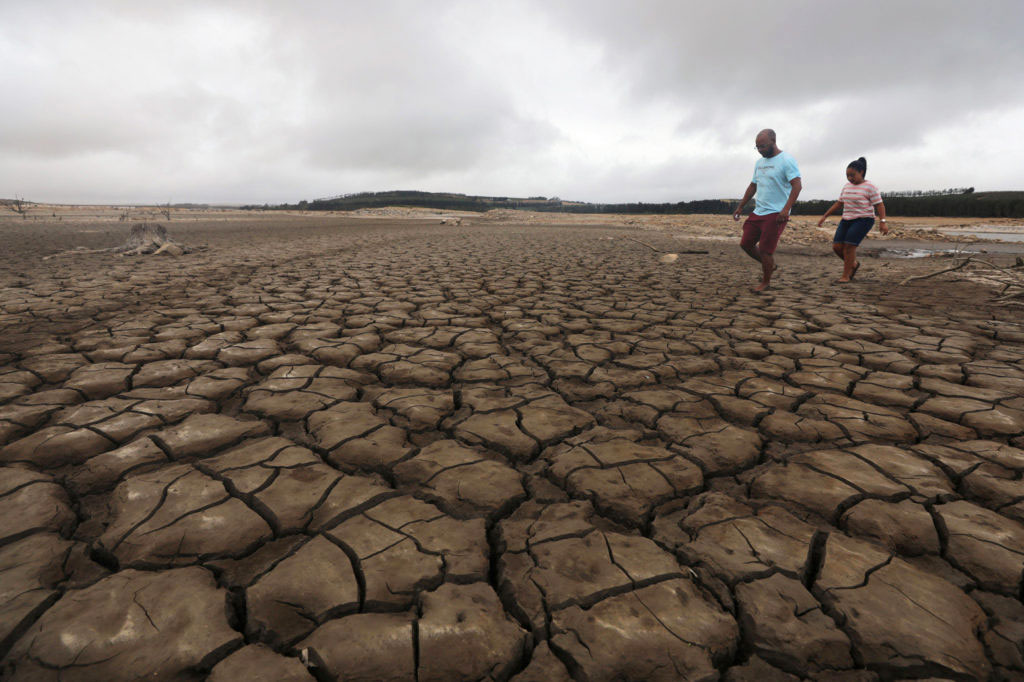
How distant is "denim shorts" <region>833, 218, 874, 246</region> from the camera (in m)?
4.62

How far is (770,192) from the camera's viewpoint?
4.20 meters

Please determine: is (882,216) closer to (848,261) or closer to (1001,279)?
(848,261)

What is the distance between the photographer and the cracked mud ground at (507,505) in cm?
86

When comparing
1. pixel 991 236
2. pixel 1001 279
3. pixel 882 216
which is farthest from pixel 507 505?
pixel 991 236

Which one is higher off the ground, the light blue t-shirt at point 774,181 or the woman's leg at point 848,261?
the light blue t-shirt at point 774,181

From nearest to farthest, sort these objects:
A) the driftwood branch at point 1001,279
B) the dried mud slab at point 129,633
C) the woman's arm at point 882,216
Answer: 1. the dried mud slab at point 129,633
2. the driftwood branch at point 1001,279
3. the woman's arm at point 882,216

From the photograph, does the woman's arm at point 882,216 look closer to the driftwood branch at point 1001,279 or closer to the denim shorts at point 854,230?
the denim shorts at point 854,230

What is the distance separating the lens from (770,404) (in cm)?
192

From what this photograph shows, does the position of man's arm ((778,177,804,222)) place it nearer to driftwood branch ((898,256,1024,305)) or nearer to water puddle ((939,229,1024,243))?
driftwood branch ((898,256,1024,305))

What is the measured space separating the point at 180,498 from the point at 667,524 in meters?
1.42

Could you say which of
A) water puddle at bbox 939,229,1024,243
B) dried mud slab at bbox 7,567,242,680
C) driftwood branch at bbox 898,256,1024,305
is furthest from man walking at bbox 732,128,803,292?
water puddle at bbox 939,229,1024,243

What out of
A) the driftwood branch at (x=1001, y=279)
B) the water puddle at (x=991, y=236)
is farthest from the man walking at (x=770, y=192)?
the water puddle at (x=991, y=236)

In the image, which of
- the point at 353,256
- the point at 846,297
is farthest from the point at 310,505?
the point at 353,256

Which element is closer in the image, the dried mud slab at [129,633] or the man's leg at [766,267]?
the dried mud slab at [129,633]
